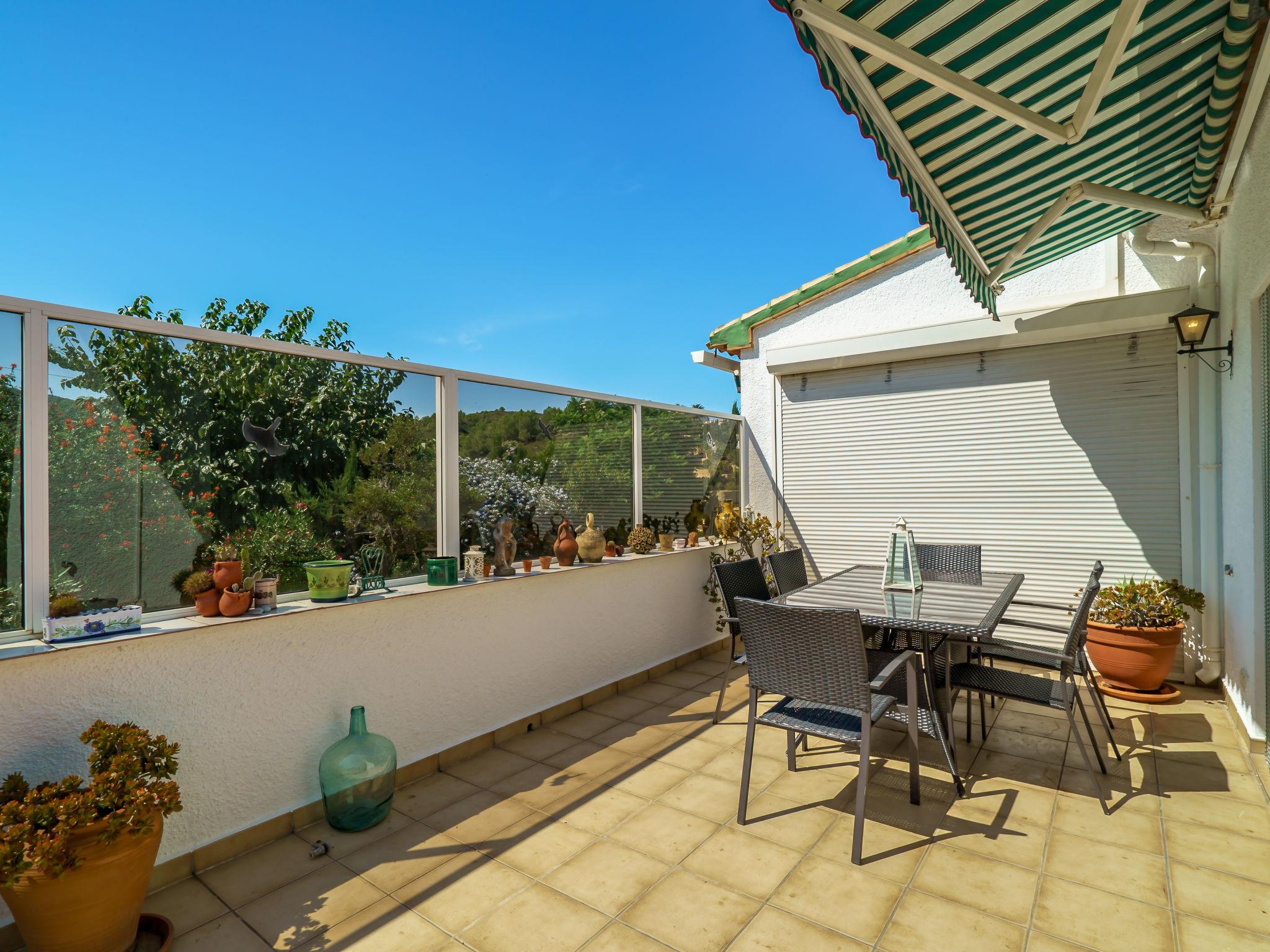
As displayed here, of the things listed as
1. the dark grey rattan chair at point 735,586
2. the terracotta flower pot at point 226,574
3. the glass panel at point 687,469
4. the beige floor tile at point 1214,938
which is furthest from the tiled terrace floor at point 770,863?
the glass panel at point 687,469

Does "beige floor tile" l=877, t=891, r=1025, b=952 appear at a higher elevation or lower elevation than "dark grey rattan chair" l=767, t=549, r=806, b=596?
lower

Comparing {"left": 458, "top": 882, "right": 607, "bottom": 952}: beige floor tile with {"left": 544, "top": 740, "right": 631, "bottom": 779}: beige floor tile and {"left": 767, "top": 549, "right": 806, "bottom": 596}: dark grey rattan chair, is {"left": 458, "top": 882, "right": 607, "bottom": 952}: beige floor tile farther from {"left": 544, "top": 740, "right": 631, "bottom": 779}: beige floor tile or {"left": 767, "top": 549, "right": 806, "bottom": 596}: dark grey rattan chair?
{"left": 767, "top": 549, "right": 806, "bottom": 596}: dark grey rattan chair

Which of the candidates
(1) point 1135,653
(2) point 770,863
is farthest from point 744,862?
(1) point 1135,653

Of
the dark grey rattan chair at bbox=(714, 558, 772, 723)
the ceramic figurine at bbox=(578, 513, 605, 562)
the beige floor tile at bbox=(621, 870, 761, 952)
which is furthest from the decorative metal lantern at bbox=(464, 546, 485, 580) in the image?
the beige floor tile at bbox=(621, 870, 761, 952)

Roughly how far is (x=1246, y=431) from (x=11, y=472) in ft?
20.8

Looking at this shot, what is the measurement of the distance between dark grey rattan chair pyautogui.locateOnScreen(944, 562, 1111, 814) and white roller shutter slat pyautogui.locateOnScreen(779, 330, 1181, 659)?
7.29 feet

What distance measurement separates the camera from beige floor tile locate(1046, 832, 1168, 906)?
8.39 ft

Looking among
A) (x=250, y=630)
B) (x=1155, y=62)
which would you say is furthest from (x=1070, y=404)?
(x=250, y=630)

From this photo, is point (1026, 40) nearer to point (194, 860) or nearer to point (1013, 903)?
point (1013, 903)

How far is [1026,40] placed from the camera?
2.43 metres

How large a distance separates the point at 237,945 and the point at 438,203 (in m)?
10.7

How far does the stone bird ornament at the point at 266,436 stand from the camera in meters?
3.19

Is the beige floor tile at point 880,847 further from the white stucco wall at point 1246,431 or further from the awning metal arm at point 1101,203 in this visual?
the awning metal arm at point 1101,203

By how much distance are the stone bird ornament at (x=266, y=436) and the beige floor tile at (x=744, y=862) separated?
2846 mm
